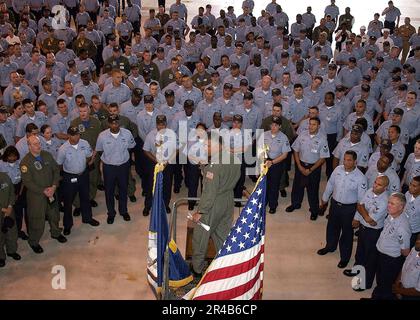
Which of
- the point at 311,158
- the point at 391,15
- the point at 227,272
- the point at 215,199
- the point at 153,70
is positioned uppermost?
the point at 391,15

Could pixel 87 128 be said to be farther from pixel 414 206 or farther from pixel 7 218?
pixel 414 206

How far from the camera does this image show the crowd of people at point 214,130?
7.90 metres

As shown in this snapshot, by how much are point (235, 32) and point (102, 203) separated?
780 cm

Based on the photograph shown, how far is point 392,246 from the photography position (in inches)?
275

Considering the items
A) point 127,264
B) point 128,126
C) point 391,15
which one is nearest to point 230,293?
point 127,264

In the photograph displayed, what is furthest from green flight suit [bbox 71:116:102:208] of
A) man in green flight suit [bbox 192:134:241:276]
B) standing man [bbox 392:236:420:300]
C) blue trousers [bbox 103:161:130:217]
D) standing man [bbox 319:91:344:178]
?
standing man [bbox 392:236:420:300]

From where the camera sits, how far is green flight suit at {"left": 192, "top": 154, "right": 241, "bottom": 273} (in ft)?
23.6

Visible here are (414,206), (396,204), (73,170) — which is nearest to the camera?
(396,204)

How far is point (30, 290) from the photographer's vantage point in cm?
765

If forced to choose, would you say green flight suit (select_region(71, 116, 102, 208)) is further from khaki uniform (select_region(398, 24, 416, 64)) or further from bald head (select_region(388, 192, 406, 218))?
khaki uniform (select_region(398, 24, 416, 64))

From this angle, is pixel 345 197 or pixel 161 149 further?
pixel 161 149

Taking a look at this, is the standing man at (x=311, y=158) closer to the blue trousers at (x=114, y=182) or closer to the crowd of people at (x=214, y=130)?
the crowd of people at (x=214, y=130)

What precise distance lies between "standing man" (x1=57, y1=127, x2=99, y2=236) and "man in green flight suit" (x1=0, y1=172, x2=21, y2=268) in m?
0.95

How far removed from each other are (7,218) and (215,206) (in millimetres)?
2836
